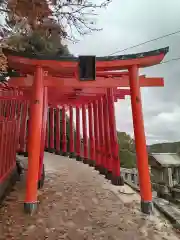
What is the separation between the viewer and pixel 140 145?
623 centimetres

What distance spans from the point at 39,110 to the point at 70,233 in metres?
2.97

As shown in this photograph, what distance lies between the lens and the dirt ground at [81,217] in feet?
15.6

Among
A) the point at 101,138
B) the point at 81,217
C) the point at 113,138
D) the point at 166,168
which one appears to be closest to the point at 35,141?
the point at 81,217

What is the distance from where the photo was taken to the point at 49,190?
735cm

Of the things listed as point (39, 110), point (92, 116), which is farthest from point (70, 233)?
point (92, 116)

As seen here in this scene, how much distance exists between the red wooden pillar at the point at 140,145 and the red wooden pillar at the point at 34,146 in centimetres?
246

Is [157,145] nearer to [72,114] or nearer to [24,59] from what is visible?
[72,114]

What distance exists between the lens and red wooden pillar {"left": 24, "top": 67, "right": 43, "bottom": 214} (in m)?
5.62

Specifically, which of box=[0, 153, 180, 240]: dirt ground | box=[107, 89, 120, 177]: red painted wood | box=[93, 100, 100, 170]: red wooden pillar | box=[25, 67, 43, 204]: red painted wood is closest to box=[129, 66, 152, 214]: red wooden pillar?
box=[0, 153, 180, 240]: dirt ground

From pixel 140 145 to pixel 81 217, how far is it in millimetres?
2275

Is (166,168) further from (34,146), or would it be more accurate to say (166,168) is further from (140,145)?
(34,146)

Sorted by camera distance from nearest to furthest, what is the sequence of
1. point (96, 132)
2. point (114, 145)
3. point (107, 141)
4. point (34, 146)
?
point (34, 146), point (114, 145), point (107, 141), point (96, 132)

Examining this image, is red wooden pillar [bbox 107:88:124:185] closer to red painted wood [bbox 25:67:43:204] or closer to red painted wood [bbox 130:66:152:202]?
red painted wood [bbox 130:66:152:202]

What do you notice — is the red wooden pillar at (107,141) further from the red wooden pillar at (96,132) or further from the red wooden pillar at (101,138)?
the red wooden pillar at (96,132)
